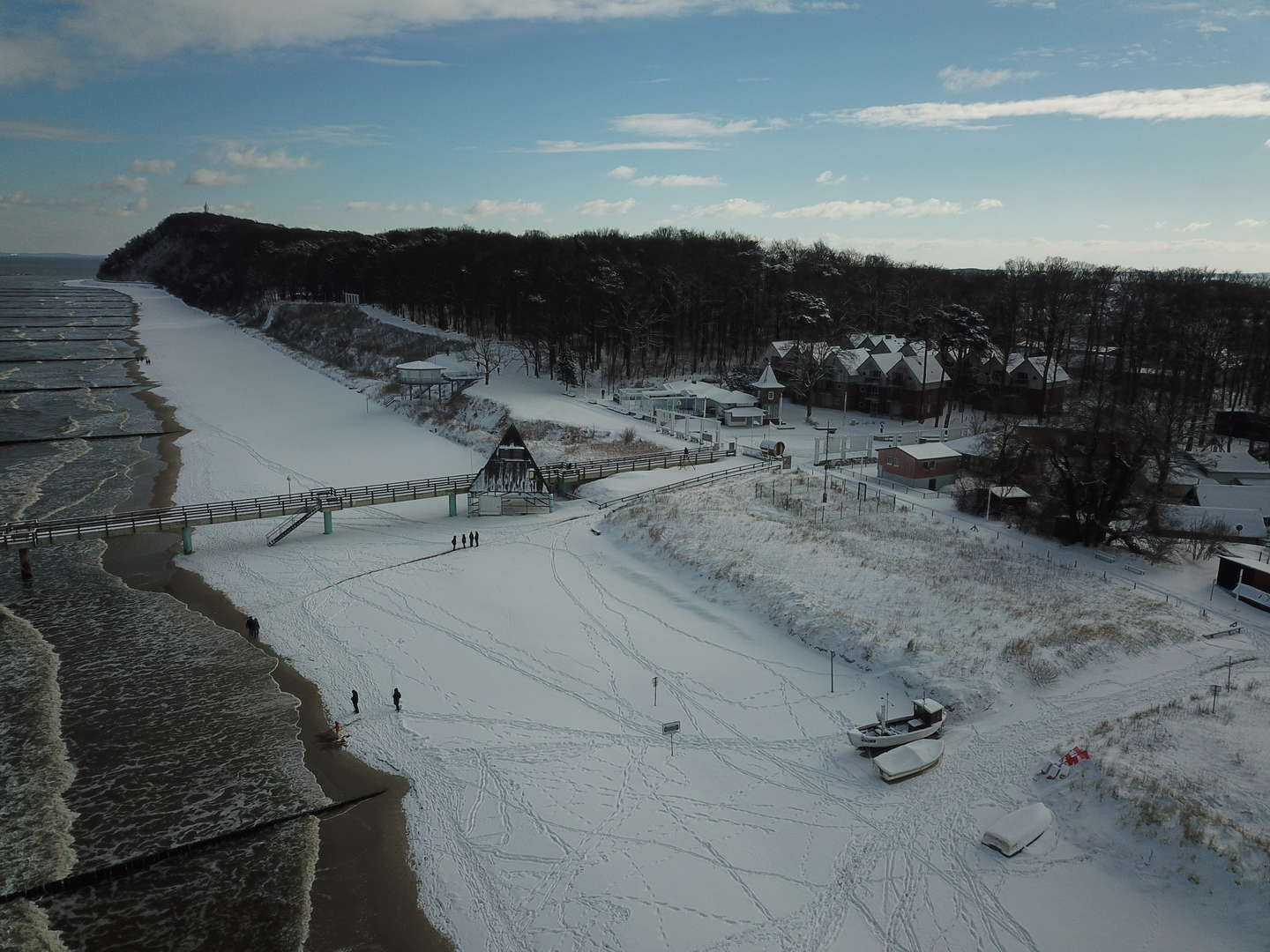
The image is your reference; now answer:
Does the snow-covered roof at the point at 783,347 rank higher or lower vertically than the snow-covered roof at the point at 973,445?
higher

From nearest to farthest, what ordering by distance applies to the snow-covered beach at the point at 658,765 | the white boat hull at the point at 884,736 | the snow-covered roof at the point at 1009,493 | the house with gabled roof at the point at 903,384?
the snow-covered beach at the point at 658,765
the white boat hull at the point at 884,736
the snow-covered roof at the point at 1009,493
the house with gabled roof at the point at 903,384

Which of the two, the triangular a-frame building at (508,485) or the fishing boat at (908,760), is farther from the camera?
the triangular a-frame building at (508,485)

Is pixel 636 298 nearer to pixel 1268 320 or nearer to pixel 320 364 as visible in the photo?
pixel 320 364

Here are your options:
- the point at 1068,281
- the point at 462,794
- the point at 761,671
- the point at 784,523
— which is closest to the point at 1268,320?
the point at 1068,281

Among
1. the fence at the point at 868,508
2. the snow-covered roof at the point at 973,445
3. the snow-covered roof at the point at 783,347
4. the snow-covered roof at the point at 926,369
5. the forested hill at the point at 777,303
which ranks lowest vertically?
the fence at the point at 868,508

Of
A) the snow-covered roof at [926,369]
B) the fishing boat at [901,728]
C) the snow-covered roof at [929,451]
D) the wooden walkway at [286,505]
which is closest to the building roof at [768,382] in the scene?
the snow-covered roof at [926,369]

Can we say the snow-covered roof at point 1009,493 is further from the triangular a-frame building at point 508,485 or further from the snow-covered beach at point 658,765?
the triangular a-frame building at point 508,485

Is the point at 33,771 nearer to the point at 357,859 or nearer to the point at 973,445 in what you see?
the point at 357,859
